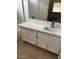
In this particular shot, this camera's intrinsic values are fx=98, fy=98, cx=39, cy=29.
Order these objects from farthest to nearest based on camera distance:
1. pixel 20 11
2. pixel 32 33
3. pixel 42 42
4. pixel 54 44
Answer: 1. pixel 20 11
2. pixel 32 33
3. pixel 42 42
4. pixel 54 44

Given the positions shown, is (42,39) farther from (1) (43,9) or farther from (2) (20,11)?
(2) (20,11)

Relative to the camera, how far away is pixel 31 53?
9.73 ft

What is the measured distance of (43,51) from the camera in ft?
10.0

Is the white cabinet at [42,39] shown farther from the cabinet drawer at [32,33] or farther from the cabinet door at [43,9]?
the cabinet door at [43,9]

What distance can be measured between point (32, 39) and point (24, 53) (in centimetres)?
53

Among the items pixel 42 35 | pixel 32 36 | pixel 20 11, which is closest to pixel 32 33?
pixel 32 36

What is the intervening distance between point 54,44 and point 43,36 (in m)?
0.40

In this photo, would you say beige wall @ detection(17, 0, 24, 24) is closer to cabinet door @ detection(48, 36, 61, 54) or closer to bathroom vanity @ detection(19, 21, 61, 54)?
bathroom vanity @ detection(19, 21, 61, 54)

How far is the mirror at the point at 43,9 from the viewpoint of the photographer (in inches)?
119

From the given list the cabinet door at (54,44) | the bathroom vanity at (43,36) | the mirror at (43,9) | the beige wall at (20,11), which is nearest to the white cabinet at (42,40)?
the bathroom vanity at (43,36)

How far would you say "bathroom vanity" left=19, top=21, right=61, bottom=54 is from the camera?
2624 millimetres
